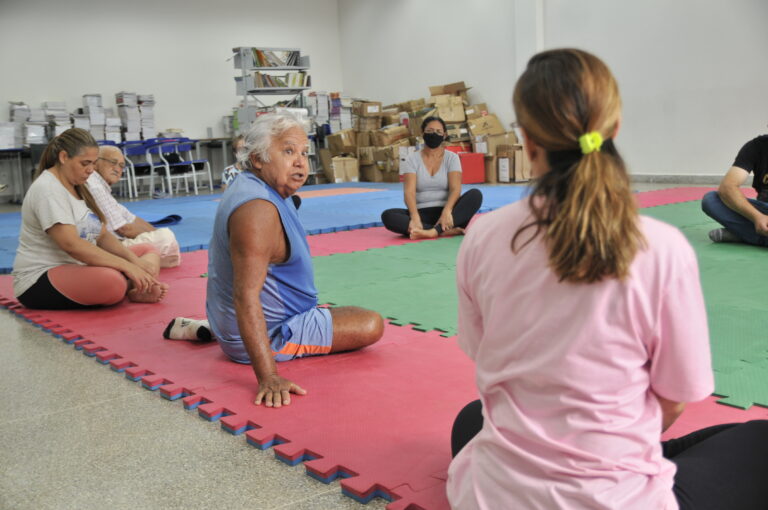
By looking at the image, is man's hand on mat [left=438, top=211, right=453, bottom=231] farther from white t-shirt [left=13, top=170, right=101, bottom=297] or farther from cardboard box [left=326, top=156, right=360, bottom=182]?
cardboard box [left=326, top=156, right=360, bottom=182]

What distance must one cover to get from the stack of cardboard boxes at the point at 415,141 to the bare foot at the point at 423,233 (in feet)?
16.8

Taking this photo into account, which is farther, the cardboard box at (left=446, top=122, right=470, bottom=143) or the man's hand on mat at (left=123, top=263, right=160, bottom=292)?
the cardboard box at (left=446, top=122, right=470, bottom=143)

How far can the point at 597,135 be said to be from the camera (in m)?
1.08

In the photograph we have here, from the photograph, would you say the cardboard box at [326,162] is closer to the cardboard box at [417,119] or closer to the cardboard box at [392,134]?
the cardboard box at [392,134]

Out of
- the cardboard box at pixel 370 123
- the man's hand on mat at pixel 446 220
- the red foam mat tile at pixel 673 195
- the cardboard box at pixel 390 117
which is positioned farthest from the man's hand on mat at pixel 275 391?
the cardboard box at pixel 370 123

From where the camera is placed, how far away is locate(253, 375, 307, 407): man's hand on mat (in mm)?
2418

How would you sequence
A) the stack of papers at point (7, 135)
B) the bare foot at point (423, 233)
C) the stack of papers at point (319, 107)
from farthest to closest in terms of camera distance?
the stack of papers at point (319, 107) < the stack of papers at point (7, 135) < the bare foot at point (423, 233)

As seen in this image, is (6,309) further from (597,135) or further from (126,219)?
(597,135)

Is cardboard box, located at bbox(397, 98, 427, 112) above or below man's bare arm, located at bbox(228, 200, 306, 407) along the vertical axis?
above

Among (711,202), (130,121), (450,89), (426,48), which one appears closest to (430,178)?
(711,202)

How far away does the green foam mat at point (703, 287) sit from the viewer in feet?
8.44

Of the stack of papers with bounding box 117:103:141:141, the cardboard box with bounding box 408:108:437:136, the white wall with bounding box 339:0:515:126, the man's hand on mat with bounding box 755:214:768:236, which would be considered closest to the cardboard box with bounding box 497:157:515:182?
the white wall with bounding box 339:0:515:126

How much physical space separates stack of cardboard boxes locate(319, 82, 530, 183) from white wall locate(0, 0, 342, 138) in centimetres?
260

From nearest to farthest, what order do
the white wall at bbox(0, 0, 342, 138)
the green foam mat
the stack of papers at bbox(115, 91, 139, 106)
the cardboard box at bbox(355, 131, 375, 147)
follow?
1. the green foam mat
2. the white wall at bbox(0, 0, 342, 138)
3. the stack of papers at bbox(115, 91, 139, 106)
4. the cardboard box at bbox(355, 131, 375, 147)
